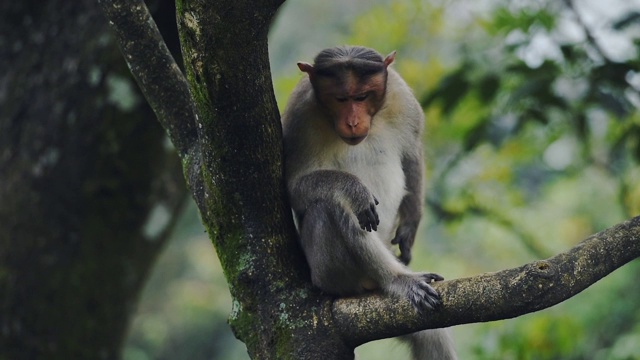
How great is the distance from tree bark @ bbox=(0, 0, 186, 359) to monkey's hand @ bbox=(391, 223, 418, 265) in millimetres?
1811

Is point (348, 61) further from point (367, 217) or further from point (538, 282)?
point (538, 282)

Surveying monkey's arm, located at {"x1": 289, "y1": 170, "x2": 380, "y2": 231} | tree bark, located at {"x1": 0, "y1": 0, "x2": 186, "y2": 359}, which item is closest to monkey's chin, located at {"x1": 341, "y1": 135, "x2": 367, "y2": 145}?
monkey's arm, located at {"x1": 289, "y1": 170, "x2": 380, "y2": 231}

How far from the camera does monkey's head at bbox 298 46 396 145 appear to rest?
4180 millimetres

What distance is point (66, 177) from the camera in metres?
5.38

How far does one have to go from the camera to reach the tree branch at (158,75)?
12.7 ft

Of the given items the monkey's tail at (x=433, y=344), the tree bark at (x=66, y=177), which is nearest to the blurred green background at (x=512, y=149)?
the monkey's tail at (x=433, y=344)

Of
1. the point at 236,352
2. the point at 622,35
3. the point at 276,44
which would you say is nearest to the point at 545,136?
the point at 622,35

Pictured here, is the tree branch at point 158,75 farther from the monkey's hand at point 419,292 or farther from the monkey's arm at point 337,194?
the monkey's hand at point 419,292

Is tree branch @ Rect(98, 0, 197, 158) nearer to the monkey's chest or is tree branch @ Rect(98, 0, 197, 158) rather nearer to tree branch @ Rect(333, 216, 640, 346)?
the monkey's chest

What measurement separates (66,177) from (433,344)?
8.32 feet

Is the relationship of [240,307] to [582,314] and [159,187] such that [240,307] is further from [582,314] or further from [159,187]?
[582,314]

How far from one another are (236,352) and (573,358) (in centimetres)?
872

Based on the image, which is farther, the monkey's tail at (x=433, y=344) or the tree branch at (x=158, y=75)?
the monkey's tail at (x=433, y=344)

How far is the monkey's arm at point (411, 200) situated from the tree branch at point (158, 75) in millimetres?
1301
